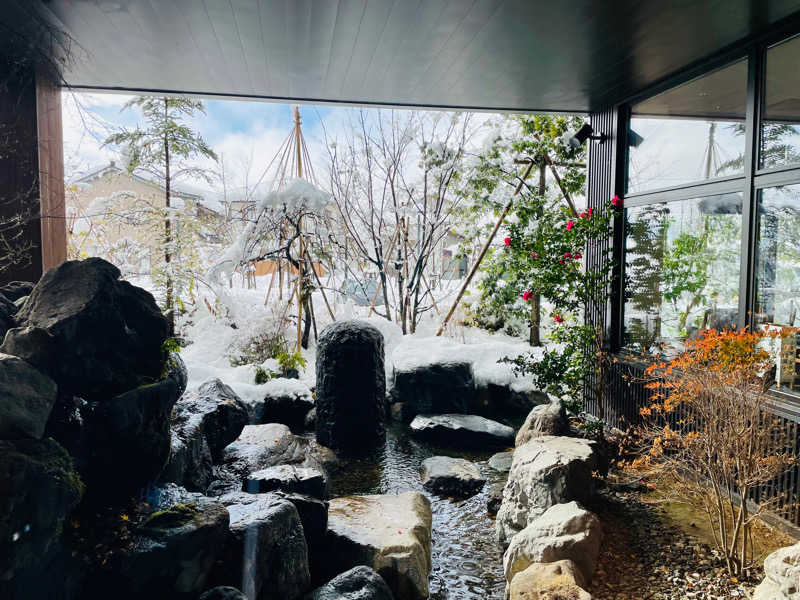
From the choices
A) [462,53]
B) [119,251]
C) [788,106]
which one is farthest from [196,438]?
[119,251]

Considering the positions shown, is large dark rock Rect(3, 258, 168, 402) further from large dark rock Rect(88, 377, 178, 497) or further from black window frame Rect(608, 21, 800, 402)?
black window frame Rect(608, 21, 800, 402)

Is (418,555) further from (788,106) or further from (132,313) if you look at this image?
(788,106)

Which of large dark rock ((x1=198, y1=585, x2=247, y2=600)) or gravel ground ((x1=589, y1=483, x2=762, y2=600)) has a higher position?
large dark rock ((x1=198, y1=585, x2=247, y2=600))

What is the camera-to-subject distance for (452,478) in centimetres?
Result: 397

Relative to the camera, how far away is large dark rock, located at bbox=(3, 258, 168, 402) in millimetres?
2201

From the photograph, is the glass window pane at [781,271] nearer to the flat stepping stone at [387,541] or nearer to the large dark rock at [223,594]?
the flat stepping stone at [387,541]

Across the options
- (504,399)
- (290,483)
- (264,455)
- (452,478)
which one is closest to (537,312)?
(504,399)

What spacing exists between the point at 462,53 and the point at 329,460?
347 cm

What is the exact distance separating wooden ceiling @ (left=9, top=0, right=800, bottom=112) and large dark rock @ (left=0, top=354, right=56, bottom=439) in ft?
7.47

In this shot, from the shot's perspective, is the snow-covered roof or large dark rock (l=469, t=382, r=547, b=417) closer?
large dark rock (l=469, t=382, r=547, b=417)

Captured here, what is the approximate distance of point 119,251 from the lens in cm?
768


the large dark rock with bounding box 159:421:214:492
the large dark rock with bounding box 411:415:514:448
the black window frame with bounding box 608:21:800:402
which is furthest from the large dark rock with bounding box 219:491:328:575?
the black window frame with bounding box 608:21:800:402

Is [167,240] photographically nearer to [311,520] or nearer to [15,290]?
[15,290]

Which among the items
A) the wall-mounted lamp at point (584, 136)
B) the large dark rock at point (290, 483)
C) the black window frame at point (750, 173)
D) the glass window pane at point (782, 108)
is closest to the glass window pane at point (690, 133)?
the black window frame at point (750, 173)
